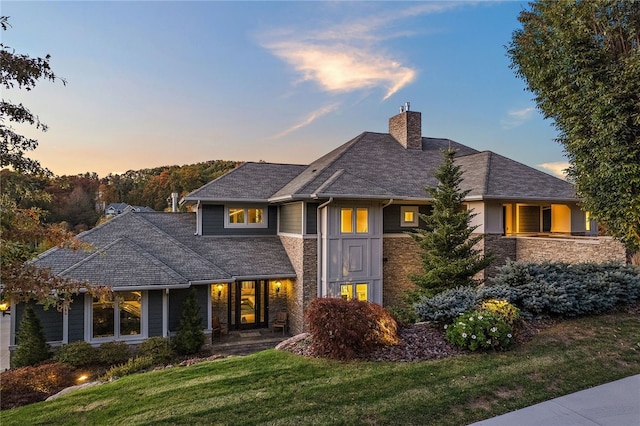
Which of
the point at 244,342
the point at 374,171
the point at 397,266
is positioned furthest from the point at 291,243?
the point at 374,171

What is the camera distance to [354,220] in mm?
13664

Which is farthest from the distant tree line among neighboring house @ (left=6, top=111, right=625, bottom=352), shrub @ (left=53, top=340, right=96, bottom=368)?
shrub @ (left=53, top=340, right=96, bottom=368)

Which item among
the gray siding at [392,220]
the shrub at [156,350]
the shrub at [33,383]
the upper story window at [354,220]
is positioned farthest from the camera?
the gray siding at [392,220]

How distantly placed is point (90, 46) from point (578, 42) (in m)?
14.7

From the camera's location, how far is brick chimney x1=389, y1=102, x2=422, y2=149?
1848 centimetres

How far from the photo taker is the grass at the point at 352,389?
14.4ft

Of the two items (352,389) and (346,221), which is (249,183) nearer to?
(346,221)

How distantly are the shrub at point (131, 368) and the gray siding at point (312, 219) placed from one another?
6.50 m

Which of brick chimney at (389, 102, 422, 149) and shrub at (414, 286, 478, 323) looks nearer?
shrub at (414, 286, 478, 323)

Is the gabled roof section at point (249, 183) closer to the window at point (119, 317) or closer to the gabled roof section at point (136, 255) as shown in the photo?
the gabled roof section at point (136, 255)

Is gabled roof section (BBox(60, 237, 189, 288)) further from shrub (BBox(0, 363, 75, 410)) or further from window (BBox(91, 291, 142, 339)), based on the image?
shrub (BBox(0, 363, 75, 410))

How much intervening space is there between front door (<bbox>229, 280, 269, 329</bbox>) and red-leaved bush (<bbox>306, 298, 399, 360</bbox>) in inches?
323

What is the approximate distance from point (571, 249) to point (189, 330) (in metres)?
13.3

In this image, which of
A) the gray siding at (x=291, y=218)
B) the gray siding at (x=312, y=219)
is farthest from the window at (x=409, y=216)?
the gray siding at (x=291, y=218)
